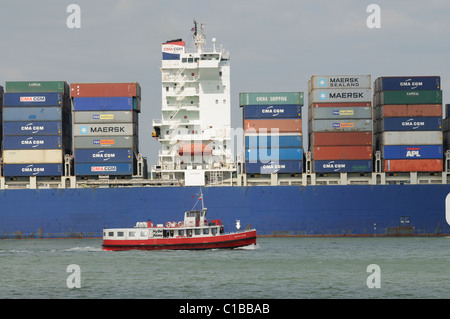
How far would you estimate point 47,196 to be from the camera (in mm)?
61250

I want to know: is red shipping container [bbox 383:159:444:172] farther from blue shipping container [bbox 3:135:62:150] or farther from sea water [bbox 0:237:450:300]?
blue shipping container [bbox 3:135:62:150]

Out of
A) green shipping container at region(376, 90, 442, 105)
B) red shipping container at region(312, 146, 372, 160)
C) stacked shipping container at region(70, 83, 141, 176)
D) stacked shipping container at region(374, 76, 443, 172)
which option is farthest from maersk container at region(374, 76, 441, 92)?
stacked shipping container at region(70, 83, 141, 176)

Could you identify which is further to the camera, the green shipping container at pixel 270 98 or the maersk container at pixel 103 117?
the maersk container at pixel 103 117

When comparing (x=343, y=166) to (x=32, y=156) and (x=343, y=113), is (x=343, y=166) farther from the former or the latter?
(x=32, y=156)

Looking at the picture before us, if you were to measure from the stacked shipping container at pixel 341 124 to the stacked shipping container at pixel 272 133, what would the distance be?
152cm

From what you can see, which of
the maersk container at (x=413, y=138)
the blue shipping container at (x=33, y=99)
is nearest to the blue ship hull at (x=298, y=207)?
the maersk container at (x=413, y=138)

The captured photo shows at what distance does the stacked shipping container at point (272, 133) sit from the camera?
61.4m

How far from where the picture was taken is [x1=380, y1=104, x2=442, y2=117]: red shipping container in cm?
6138

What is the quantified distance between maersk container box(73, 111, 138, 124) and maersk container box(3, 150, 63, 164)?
339 centimetres

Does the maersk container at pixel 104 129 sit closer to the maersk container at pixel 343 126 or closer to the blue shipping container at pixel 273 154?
the blue shipping container at pixel 273 154

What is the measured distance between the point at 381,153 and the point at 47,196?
29.2m

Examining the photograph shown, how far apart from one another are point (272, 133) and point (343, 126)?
6246 millimetres

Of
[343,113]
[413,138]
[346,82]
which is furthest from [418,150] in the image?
[346,82]

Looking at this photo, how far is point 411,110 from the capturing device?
61.4 m
